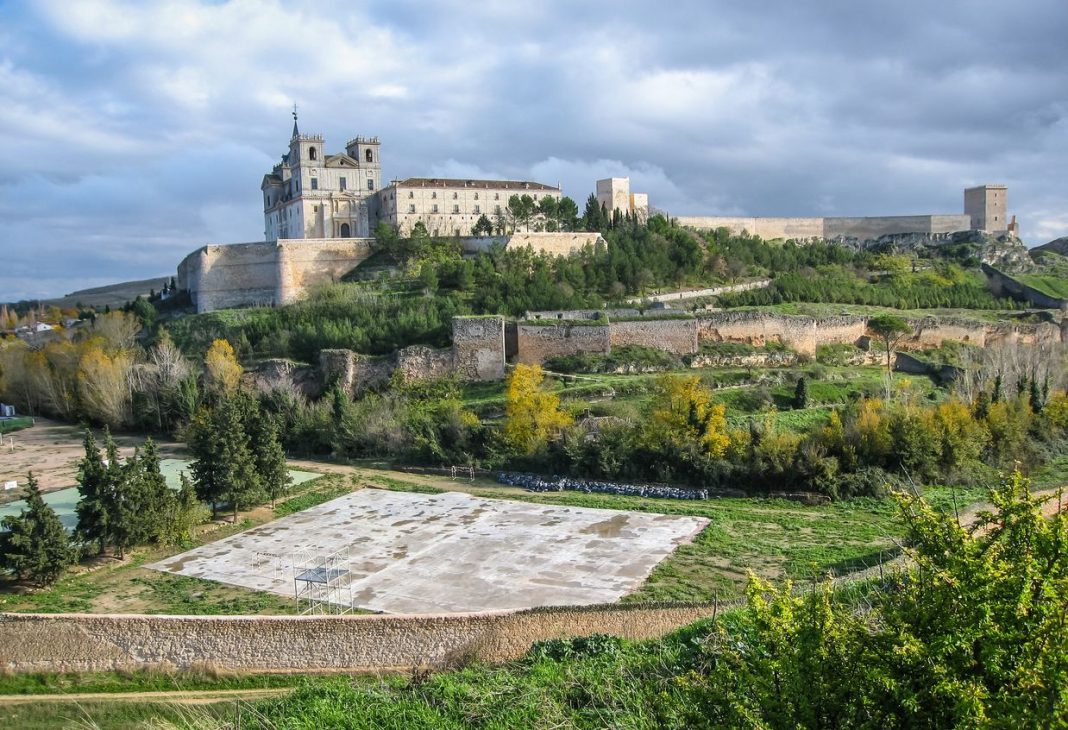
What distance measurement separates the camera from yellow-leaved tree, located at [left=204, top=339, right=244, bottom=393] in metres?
28.6

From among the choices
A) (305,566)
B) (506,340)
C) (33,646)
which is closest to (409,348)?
(506,340)

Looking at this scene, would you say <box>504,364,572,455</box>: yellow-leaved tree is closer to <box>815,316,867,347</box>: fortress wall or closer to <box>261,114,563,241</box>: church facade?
<box>815,316,867,347</box>: fortress wall

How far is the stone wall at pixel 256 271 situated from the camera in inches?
1561

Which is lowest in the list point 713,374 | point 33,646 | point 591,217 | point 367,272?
point 33,646

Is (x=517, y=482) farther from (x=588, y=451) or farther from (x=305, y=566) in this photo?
(x=305, y=566)

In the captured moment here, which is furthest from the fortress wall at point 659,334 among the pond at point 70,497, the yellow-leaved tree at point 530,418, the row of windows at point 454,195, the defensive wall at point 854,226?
the defensive wall at point 854,226

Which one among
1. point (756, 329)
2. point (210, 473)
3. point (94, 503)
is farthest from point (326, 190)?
point (94, 503)

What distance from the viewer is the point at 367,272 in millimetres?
39938

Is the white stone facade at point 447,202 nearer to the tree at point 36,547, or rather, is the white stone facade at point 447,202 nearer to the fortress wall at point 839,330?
the fortress wall at point 839,330

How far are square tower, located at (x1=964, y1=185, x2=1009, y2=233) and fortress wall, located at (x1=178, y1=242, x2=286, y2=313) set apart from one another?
44.5 metres

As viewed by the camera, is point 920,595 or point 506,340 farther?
point 506,340

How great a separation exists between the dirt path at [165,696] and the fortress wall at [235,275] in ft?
96.0

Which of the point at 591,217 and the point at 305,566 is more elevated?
the point at 591,217

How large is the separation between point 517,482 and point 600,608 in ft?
32.3
